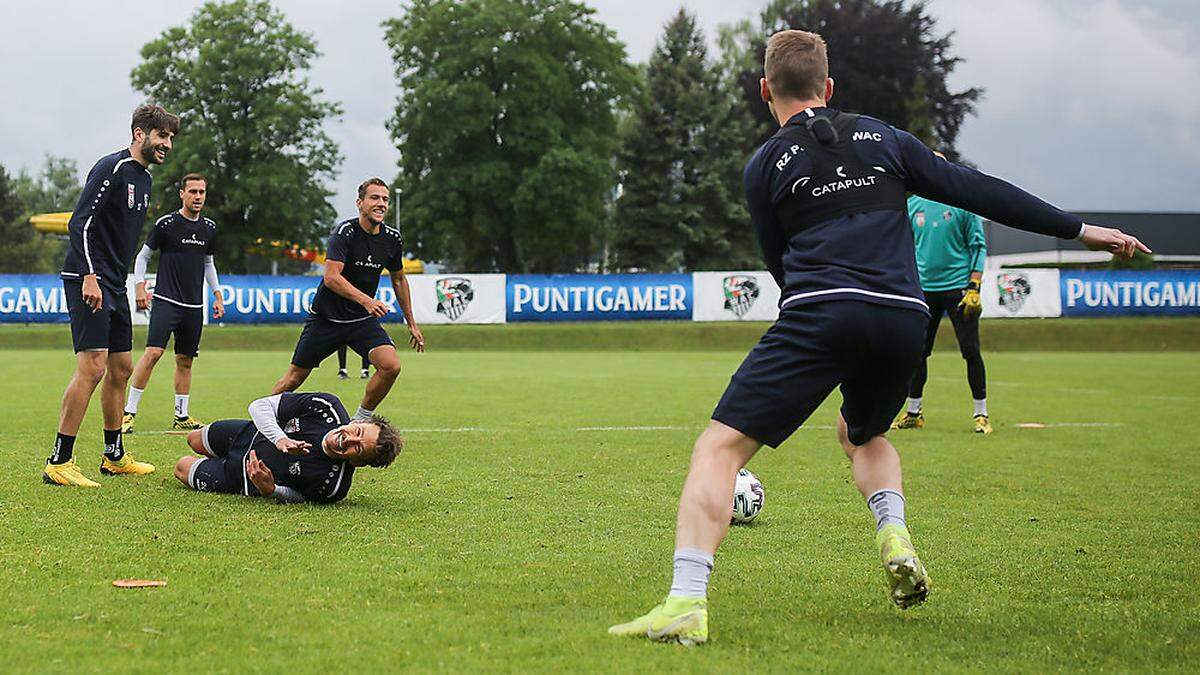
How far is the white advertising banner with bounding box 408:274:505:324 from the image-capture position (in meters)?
33.8

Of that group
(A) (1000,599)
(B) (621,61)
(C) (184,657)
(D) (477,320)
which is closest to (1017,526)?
(A) (1000,599)

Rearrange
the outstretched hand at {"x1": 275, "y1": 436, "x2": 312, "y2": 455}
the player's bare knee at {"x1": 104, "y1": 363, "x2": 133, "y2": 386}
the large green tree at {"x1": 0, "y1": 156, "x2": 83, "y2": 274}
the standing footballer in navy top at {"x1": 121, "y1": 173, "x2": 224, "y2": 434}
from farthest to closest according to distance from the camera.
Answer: the large green tree at {"x1": 0, "y1": 156, "x2": 83, "y2": 274}, the standing footballer in navy top at {"x1": 121, "y1": 173, "x2": 224, "y2": 434}, the player's bare knee at {"x1": 104, "y1": 363, "x2": 133, "y2": 386}, the outstretched hand at {"x1": 275, "y1": 436, "x2": 312, "y2": 455}

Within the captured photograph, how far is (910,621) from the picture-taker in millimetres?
4488

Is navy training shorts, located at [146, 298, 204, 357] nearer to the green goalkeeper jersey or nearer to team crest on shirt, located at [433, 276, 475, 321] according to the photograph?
the green goalkeeper jersey

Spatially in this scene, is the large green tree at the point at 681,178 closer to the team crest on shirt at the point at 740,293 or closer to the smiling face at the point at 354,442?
the team crest on shirt at the point at 740,293

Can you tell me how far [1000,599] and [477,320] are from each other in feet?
96.9

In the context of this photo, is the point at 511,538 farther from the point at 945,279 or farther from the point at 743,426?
the point at 945,279

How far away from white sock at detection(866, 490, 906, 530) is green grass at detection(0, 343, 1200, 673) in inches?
12.9

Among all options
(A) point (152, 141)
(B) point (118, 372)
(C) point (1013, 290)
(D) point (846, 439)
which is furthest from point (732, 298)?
(D) point (846, 439)

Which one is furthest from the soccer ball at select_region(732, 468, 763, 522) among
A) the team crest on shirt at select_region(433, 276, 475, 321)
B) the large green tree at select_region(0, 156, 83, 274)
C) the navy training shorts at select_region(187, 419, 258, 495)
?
the large green tree at select_region(0, 156, 83, 274)

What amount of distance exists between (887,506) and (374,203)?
604cm

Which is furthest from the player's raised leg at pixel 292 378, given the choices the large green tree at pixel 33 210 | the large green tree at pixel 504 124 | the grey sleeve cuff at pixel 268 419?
the large green tree at pixel 33 210

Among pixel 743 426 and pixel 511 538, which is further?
pixel 511 538

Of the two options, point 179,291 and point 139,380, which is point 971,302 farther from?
point 139,380
